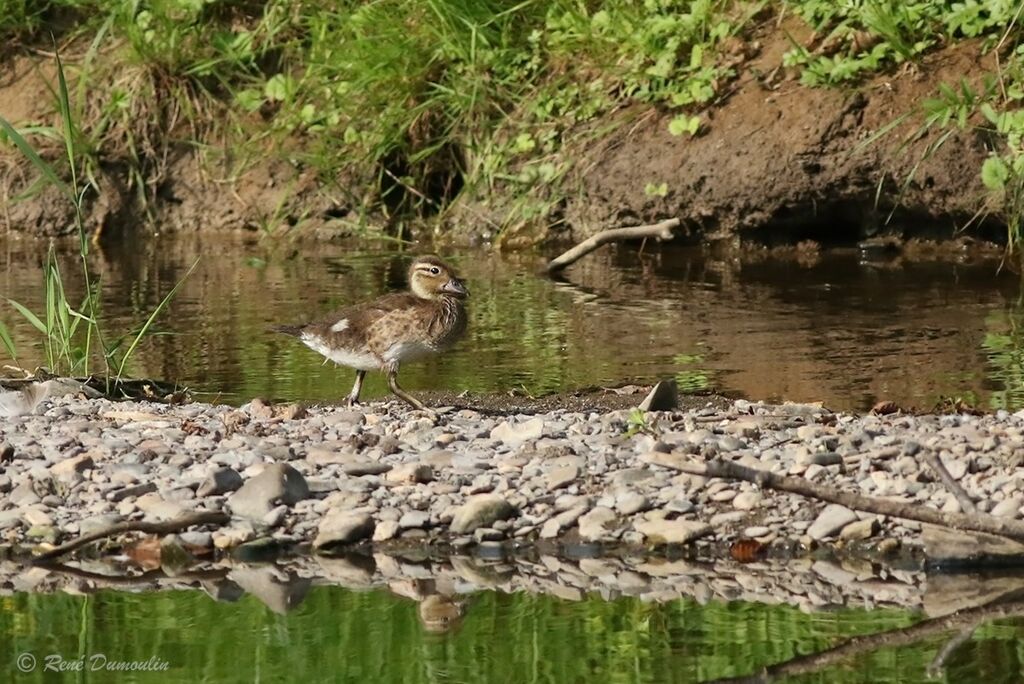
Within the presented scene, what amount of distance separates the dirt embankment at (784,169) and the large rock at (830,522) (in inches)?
217

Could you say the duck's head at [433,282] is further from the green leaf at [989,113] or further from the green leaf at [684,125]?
the green leaf at [989,113]

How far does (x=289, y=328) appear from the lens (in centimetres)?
926

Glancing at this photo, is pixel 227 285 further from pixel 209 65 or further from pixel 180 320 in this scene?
pixel 209 65

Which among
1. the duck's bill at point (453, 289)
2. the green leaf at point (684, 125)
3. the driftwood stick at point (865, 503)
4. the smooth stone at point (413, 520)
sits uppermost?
the green leaf at point (684, 125)

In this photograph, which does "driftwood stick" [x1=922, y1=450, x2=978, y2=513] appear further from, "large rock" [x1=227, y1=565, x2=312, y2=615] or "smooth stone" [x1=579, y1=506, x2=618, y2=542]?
"large rock" [x1=227, y1=565, x2=312, y2=615]

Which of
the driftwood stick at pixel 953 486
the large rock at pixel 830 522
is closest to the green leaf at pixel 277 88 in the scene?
the large rock at pixel 830 522

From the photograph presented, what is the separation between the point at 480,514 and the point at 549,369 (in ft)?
10.5

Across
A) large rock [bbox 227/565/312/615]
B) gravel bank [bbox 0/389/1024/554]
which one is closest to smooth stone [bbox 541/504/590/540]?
gravel bank [bbox 0/389/1024/554]

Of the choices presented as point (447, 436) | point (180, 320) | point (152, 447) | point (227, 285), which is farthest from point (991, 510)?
point (227, 285)

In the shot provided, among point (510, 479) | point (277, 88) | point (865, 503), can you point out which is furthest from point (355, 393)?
point (277, 88)

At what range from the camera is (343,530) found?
6.75 meters

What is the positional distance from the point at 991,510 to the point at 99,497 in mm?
3215

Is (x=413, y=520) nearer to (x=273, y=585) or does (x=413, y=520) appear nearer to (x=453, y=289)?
(x=273, y=585)

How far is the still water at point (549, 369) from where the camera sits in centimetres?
578
